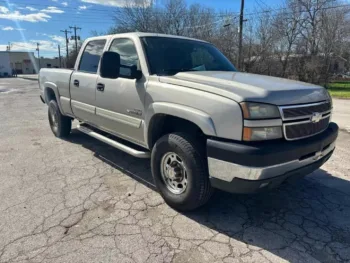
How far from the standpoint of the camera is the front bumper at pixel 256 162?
8.31 feet

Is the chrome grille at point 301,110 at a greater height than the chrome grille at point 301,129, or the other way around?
the chrome grille at point 301,110

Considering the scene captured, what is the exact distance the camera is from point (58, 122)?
6.31 metres

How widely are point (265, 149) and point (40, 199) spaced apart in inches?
108

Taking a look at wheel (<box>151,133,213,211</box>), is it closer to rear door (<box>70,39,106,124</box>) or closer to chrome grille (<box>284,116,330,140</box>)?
chrome grille (<box>284,116,330,140</box>)

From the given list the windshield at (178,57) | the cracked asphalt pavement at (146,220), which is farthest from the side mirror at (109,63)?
the cracked asphalt pavement at (146,220)

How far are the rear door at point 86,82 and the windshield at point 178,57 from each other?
3.84ft

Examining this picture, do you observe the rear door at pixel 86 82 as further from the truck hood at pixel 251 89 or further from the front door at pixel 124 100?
the truck hood at pixel 251 89

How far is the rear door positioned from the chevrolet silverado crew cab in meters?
0.08

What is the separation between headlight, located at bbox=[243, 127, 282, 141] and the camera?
2559mm

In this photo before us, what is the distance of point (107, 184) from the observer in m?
4.06

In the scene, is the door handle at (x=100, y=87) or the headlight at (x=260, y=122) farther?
the door handle at (x=100, y=87)

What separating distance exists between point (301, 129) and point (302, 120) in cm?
9

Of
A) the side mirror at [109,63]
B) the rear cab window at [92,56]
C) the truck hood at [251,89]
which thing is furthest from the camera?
the rear cab window at [92,56]

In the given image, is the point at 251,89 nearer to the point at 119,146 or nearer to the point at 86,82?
the point at 119,146
